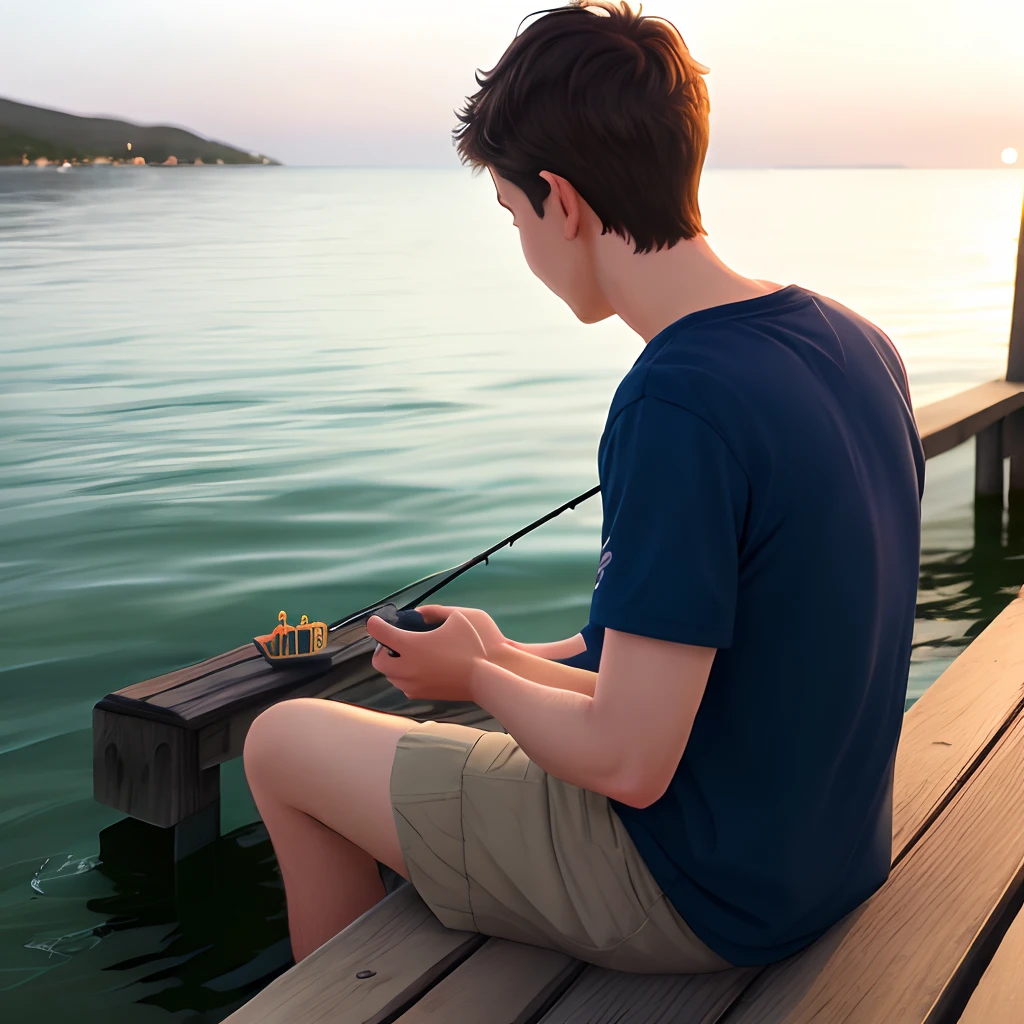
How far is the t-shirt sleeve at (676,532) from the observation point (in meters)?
1.18

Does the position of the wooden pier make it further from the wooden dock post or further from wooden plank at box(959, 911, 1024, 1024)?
the wooden dock post

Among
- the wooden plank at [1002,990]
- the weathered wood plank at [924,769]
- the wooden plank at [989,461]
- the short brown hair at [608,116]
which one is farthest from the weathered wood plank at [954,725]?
the wooden plank at [989,461]

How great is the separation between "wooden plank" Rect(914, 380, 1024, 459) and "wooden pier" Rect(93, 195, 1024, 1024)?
8.62 feet

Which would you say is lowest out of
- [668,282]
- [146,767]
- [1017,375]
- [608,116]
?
[146,767]

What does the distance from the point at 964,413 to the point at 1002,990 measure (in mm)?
4135

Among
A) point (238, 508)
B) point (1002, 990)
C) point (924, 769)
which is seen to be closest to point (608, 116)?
point (1002, 990)

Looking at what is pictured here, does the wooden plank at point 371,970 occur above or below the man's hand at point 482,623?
below

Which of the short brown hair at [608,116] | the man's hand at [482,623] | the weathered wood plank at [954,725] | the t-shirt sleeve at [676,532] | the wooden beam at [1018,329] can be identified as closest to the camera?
the t-shirt sleeve at [676,532]

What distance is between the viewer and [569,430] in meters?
9.52

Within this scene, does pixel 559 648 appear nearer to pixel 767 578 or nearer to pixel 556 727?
pixel 556 727

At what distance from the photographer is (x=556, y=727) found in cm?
132

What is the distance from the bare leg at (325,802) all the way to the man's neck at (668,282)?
64 centimetres

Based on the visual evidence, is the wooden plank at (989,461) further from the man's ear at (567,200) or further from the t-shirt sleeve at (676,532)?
the t-shirt sleeve at (676,532)

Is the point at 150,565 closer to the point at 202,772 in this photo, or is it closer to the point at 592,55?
the point at 202,772
